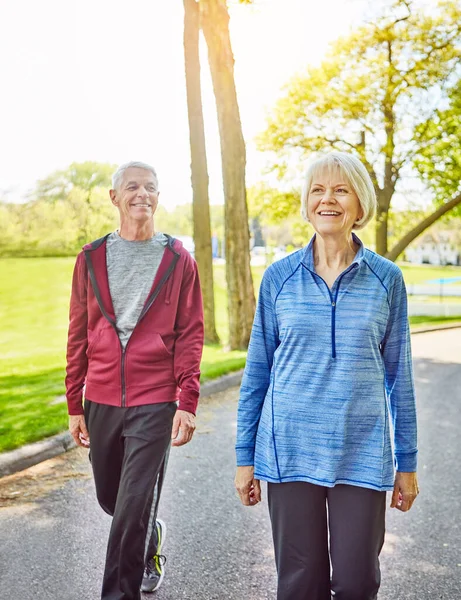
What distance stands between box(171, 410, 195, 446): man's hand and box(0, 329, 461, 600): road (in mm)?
934

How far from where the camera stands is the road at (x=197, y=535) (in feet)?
13.5

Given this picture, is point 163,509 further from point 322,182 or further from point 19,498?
point 322,182

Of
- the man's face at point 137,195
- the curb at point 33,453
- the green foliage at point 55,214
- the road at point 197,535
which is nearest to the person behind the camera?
the man's face at point 137,195

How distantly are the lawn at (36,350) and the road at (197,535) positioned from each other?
3.97 feet

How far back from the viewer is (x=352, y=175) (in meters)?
2.78

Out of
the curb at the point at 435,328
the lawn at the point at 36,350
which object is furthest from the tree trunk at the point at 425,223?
the lawn at the point at 36,350

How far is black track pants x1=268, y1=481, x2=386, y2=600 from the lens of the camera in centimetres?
258

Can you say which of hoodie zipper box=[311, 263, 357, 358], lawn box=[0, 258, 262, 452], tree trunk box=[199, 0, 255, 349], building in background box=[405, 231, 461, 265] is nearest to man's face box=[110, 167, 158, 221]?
hoodie zipper box=[311, 263, 357, 358]

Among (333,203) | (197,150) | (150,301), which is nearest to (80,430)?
(150,301)

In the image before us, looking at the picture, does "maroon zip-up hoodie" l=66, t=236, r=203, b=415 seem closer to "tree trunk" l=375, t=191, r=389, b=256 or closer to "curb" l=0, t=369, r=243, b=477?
"curb" l=0, t=369, r=243, b=477

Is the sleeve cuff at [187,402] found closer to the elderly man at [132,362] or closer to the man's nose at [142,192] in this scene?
the elderly man at [132,362]

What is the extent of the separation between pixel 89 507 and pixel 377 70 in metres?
23.4

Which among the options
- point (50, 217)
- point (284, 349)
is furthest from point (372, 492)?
point (50, 217)

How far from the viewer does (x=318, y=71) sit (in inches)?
1079
